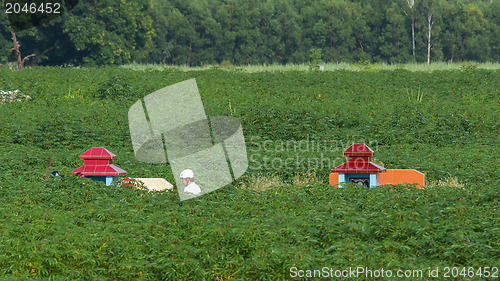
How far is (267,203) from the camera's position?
1034 cm

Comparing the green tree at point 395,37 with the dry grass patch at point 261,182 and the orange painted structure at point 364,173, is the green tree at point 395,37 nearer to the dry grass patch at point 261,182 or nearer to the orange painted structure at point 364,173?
the dry grass patch at point 261,182

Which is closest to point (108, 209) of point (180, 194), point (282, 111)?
point (180, 194)

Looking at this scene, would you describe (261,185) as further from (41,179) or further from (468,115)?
(468,115)

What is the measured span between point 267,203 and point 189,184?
2335 mm

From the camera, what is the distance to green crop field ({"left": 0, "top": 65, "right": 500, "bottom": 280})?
23.9ft

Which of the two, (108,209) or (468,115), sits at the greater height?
(108,209)

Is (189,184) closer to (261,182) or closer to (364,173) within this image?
(261,182)

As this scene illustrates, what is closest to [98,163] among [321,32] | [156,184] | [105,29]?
[156,184]

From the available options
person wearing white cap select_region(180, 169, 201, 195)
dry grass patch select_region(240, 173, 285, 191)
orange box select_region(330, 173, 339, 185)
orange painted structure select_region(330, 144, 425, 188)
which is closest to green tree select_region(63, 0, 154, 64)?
dry grass patch select_region(240, 173, 285, 191)

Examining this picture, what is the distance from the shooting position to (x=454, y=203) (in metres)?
9.27

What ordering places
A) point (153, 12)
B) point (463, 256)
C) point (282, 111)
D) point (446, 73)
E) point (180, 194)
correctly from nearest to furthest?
point (463, 256) → point (180, 194) → point (282, 111) → point (446, 73) → point (153, 12)

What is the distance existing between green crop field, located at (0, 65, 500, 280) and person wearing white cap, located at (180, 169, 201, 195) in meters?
0.46

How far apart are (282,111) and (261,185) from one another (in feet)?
24.2

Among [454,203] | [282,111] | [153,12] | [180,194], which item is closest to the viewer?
[454,203]
